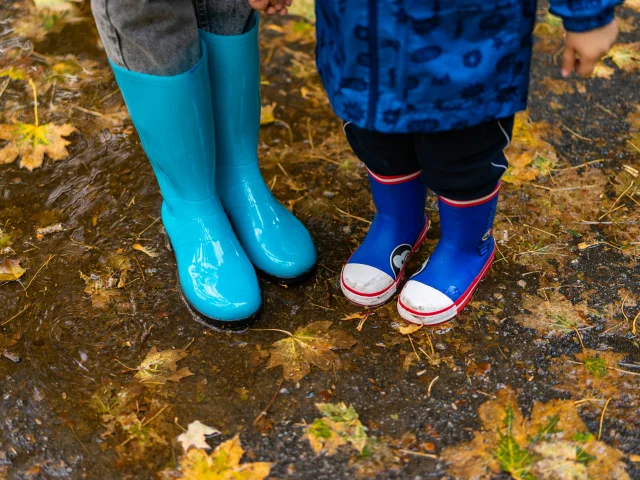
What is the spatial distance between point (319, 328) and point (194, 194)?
15.3 inches

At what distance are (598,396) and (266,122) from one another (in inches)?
47.0

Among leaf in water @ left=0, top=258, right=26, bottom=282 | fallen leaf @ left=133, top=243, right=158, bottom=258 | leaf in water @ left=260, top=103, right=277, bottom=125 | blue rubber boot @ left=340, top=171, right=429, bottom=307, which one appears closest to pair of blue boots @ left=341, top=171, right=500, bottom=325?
blue rubber boot @ left=340, top=171, right=429, bottom=307

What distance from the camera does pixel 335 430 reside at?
1232 mm

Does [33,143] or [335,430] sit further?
[33,143]

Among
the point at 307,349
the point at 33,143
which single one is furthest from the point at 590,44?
the point at 33,143

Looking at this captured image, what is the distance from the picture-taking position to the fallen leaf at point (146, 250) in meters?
1.58

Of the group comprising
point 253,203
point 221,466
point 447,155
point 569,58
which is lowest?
point 221,466

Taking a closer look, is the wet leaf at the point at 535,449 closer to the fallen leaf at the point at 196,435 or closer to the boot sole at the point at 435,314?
the boot sole at the point at 435,314

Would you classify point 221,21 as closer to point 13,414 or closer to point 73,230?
point 73,230

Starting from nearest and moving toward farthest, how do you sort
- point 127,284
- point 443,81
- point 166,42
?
point 443,81 < point 166,42 < point 127,284

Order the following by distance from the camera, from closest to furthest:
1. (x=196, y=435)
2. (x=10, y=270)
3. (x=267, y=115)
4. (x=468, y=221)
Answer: (x=196, y=435) → (x=468, y=221) → (x=10, y=270) → (x=267, y=115)

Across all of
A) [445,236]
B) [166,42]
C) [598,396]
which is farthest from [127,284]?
Answer: [598,396]

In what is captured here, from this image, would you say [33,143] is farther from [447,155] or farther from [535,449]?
[535,449]

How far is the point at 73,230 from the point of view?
1657mm
